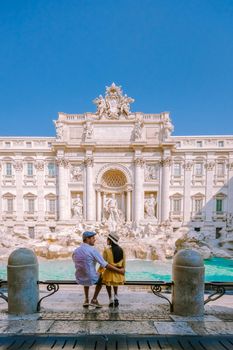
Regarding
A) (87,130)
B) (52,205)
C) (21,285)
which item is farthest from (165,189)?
(21,285)

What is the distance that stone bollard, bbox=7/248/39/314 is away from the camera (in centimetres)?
291

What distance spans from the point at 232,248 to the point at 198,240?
118 inches

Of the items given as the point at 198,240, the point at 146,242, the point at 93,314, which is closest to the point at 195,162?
the point at 198,240

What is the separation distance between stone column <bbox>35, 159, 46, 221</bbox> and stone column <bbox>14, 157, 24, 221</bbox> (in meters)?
1.80

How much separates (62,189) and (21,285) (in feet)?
56.8

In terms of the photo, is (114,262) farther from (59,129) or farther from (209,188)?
(209,188)

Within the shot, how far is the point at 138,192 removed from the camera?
64.2ft

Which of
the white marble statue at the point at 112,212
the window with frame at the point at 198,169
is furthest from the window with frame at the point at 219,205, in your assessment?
the white marble statue at the point at 112,212

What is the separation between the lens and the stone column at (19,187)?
2008 cm

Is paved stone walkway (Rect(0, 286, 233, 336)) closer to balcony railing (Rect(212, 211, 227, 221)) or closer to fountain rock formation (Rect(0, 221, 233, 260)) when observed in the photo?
fountain rock formation (Rect(0, 221, 233, 260))

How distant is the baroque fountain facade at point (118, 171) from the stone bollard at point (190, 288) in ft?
53.9

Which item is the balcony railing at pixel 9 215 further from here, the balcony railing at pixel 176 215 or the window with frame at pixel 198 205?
the window with frame at pixel 198 205

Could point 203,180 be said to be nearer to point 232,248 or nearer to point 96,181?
point 232,248

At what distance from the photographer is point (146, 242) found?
14625 mm
